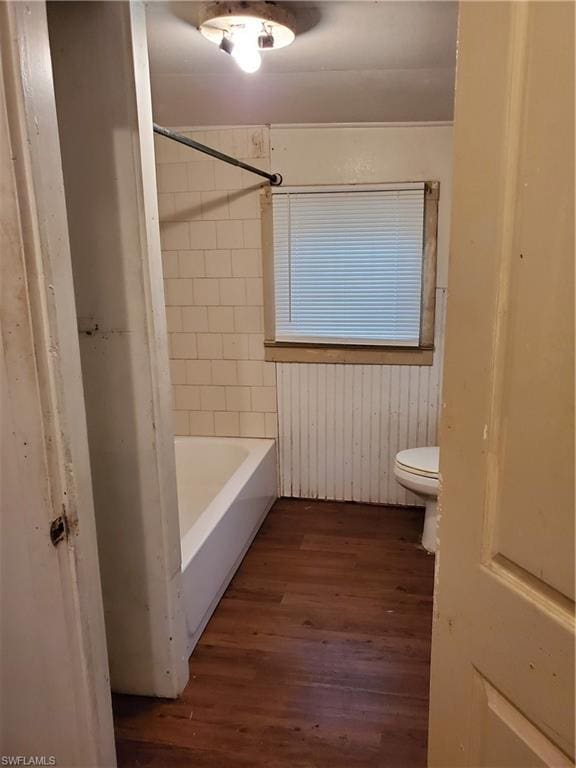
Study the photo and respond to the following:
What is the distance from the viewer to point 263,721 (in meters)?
1.79

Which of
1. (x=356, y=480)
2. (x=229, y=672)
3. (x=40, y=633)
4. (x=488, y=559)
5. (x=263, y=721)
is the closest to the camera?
(x=488, y=559)

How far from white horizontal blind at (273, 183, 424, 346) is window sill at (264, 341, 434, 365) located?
0.15ft

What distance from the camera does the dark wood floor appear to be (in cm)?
169

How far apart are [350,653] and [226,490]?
3.05ft

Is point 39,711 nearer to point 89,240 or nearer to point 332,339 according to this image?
point 89,240

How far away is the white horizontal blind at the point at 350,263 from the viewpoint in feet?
9.77

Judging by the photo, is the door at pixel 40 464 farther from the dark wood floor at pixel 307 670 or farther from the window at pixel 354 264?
the window at pixel 354 264

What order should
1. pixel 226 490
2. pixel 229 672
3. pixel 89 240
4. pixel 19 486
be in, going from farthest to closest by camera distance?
1. pixel 226 490
2. pixel 229 672
3. pixel 89 240
4. pixel 19 486

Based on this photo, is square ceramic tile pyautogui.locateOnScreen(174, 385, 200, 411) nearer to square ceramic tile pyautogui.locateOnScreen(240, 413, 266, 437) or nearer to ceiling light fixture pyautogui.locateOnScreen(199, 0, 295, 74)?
square ceramic tile pyautogui.locateOnScreen(240, 413, 266, 437)

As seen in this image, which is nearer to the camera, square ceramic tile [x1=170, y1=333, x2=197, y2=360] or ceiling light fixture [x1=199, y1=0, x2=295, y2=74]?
ceiling light fixture [x1=199, y1=0, x2=295, y2=74]

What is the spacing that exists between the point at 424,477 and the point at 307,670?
1.07 meters

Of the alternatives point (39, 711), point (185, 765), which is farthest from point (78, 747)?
point (185, 765)

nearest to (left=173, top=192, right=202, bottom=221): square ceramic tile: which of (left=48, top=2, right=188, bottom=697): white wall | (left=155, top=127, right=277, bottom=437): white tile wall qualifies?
(left=155, top=127, right=277, bottom=437): white tile wall

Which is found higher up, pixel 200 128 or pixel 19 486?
pixel 200 128
